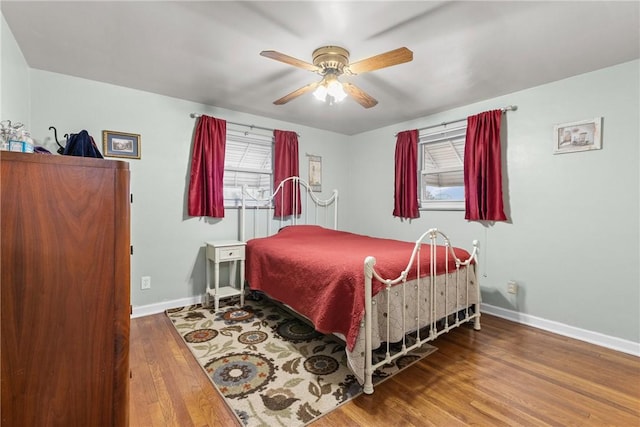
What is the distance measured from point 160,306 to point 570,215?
4.10m

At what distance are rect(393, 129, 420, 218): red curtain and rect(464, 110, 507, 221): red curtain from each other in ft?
2.21

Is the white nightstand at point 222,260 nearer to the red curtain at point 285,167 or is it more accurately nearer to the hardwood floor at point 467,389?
the hardwood floor at point 467,389

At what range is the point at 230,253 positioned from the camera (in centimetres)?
315

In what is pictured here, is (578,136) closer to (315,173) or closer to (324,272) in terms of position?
(324,272)

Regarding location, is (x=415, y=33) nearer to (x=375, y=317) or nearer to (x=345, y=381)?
(x=375, y=317)

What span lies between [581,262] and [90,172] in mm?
3521

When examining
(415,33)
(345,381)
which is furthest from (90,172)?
(415,33)

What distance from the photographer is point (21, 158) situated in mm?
951

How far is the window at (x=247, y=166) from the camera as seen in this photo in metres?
3.63

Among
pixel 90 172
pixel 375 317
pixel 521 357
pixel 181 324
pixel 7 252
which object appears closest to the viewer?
pixel 7 252

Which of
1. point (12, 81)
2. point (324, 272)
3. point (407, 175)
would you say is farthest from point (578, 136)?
point (12, 81)

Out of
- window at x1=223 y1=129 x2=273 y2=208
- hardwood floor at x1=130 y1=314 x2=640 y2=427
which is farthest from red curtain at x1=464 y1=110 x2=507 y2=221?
window at x1=223 y1=129 x2=273 y2=208

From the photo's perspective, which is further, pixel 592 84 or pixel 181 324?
pixel 181 324

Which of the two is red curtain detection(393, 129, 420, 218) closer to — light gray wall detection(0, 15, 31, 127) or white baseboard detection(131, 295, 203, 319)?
white baseboard detection(131, 295, 203, 319)
